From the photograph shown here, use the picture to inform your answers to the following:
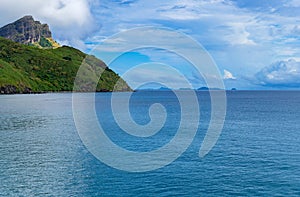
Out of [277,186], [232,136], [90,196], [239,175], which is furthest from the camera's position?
[232,136]

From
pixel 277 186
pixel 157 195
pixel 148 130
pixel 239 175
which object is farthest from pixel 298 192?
pixel 148 130

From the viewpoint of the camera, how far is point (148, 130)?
119 metres

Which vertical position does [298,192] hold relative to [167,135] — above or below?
below

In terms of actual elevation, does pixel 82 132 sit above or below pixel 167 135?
below

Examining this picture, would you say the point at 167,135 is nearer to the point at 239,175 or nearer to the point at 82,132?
the point at 82,132

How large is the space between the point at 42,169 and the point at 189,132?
2310 inches

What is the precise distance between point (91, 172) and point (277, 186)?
31.7 meters

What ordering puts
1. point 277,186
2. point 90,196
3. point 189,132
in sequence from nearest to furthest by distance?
point 90,196
point 277,186
point 189,132

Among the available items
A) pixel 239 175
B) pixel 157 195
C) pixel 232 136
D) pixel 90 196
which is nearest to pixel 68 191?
pixel 90 196

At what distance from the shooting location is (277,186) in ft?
179

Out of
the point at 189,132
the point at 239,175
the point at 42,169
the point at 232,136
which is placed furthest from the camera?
the point at 189,132

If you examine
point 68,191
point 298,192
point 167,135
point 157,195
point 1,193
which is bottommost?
point 1,193

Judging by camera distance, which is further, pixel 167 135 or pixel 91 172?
pixel 167 135

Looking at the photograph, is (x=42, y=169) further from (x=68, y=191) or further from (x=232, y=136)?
(x=232, y=136)
